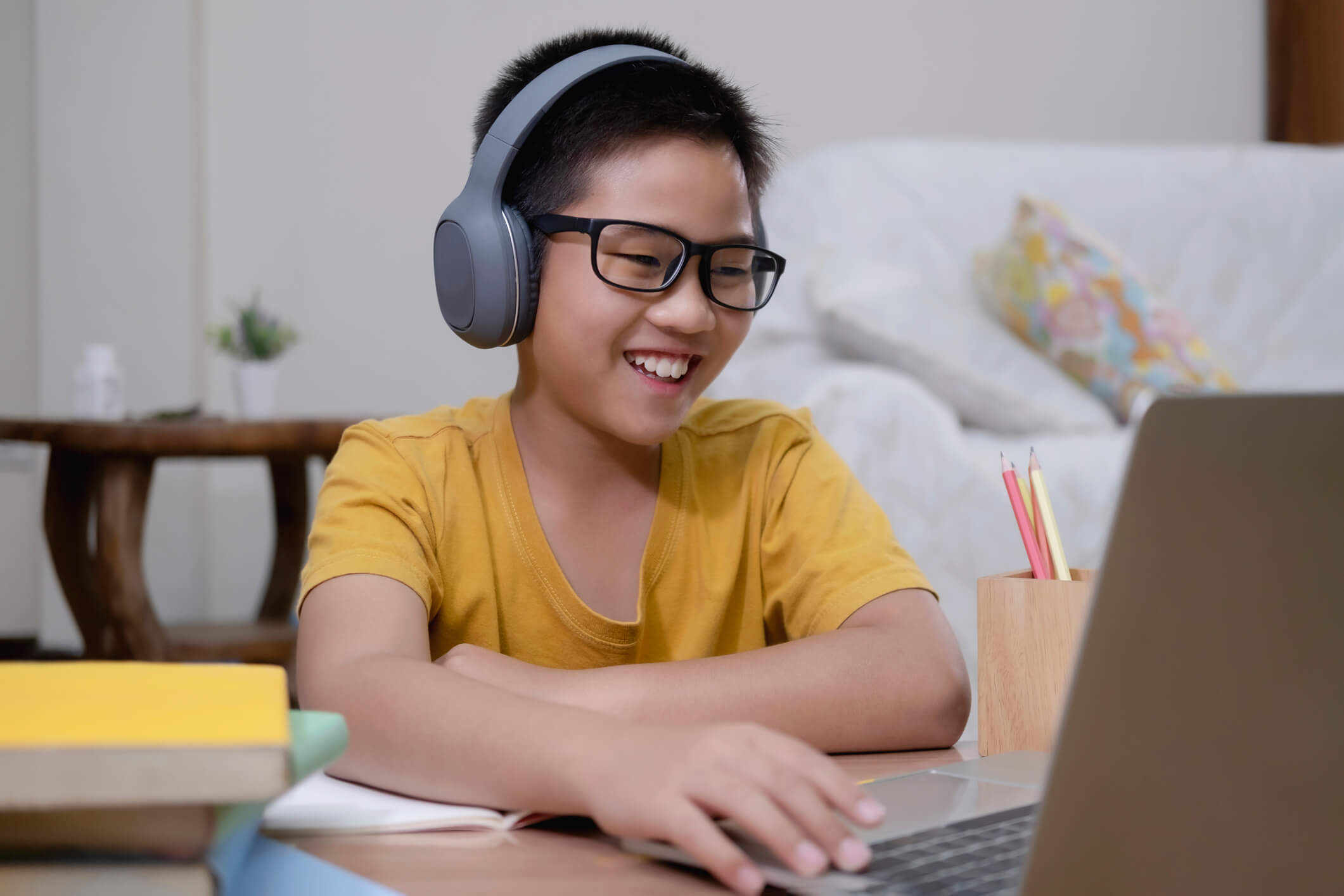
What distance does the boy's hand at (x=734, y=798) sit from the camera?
0.39 metres

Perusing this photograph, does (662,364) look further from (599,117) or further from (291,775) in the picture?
(291,775)

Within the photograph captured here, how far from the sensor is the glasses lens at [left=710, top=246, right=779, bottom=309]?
0.83 meters

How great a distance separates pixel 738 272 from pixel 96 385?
68.5 inches

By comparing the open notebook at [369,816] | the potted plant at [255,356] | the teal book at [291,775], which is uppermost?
the teal book at [291,775]

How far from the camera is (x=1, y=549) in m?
2.78

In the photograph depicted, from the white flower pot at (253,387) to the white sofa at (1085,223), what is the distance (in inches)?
36.1

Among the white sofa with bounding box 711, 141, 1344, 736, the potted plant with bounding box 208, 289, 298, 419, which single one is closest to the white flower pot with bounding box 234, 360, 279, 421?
the potted plant with bounding box 208, 289, 298, 419

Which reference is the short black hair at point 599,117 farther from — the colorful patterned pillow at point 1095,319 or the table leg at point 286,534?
the table leg at point 286,534

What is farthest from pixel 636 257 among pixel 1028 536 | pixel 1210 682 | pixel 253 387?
pixel 253 387

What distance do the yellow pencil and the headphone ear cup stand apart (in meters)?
0.37

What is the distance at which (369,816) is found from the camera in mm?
477

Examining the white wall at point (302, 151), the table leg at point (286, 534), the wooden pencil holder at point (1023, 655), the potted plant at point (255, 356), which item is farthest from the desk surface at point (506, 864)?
the white wall at point (302, 151)

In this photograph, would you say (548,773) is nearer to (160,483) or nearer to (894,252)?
(894,252)

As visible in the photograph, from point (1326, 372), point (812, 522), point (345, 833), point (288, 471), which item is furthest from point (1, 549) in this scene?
point (1326, 372)
